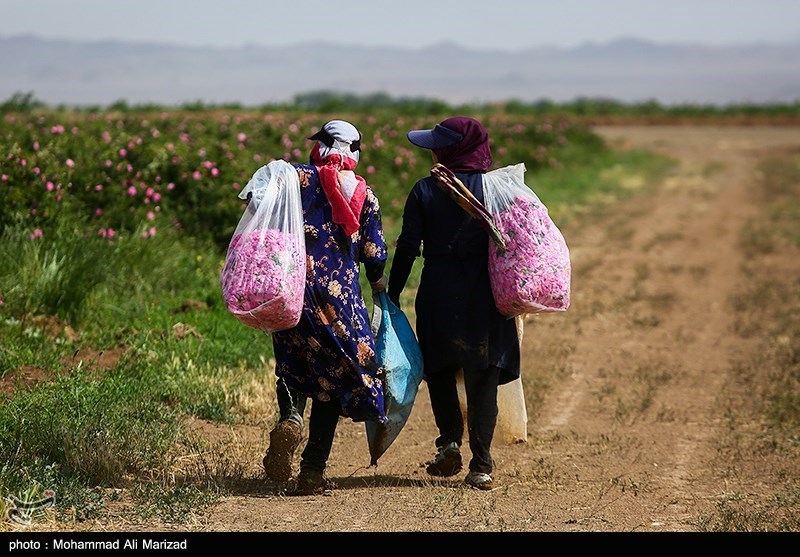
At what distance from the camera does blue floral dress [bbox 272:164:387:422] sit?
5.98 m

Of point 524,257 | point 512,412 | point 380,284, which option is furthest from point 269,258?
point 512,412

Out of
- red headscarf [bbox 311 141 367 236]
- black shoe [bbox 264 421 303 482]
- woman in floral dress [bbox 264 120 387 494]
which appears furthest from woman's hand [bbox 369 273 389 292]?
black shoe [bbox 264 421 303 482]

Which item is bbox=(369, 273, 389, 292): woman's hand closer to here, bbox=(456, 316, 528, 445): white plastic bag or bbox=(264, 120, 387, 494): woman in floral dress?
bbox=(264, 120, 387, 494): woman in floral dress

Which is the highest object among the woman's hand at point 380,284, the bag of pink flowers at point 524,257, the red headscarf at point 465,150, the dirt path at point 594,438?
the red headscarf at point 465,150

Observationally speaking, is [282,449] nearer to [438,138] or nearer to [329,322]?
[329,322]

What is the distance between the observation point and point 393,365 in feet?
20.5

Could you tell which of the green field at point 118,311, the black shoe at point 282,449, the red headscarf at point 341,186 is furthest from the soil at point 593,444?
the red headscarf at point 341,186

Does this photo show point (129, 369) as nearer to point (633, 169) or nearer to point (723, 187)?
point (723, 187)

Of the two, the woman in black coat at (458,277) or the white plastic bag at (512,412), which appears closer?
the woman in black coat at (458,277)

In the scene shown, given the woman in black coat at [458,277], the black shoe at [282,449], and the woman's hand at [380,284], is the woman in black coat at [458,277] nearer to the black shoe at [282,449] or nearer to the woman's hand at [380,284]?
the woman's hand at [380,284]

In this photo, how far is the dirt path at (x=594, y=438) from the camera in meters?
5.73

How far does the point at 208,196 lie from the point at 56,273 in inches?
107

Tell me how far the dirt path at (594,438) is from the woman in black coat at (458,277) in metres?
0.60
